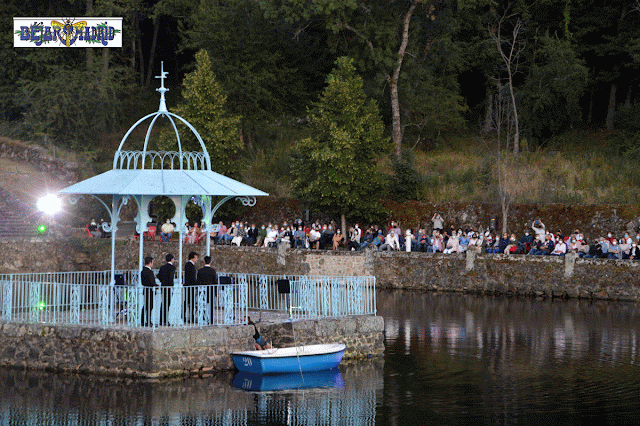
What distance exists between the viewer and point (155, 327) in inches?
669

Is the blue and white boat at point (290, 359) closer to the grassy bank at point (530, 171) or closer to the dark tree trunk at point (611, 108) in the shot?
the grassy bank at point (530, 171)

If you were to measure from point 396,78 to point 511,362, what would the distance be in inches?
1134

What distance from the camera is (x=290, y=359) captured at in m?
17.2

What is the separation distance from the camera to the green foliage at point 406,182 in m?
40.6

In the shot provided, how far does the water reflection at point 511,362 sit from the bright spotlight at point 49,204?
23808mm

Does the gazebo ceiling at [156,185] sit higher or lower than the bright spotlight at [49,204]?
lower

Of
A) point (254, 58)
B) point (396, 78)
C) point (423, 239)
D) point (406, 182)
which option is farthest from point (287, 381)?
point (254, 58)

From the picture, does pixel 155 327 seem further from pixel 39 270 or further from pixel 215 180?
pixel 39 270

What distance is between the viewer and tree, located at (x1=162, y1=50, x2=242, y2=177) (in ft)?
144

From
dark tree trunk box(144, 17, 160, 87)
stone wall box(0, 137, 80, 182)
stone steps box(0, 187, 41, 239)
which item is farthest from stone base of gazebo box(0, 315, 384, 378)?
A: dark tree trunk box(144, 17, 160, 87)

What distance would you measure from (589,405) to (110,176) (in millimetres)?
10490

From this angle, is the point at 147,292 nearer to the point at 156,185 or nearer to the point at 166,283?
the point at 166,283

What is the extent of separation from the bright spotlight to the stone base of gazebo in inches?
1152

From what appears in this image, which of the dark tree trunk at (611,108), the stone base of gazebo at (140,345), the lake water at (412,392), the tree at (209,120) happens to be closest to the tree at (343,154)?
the tree at (209,120)
